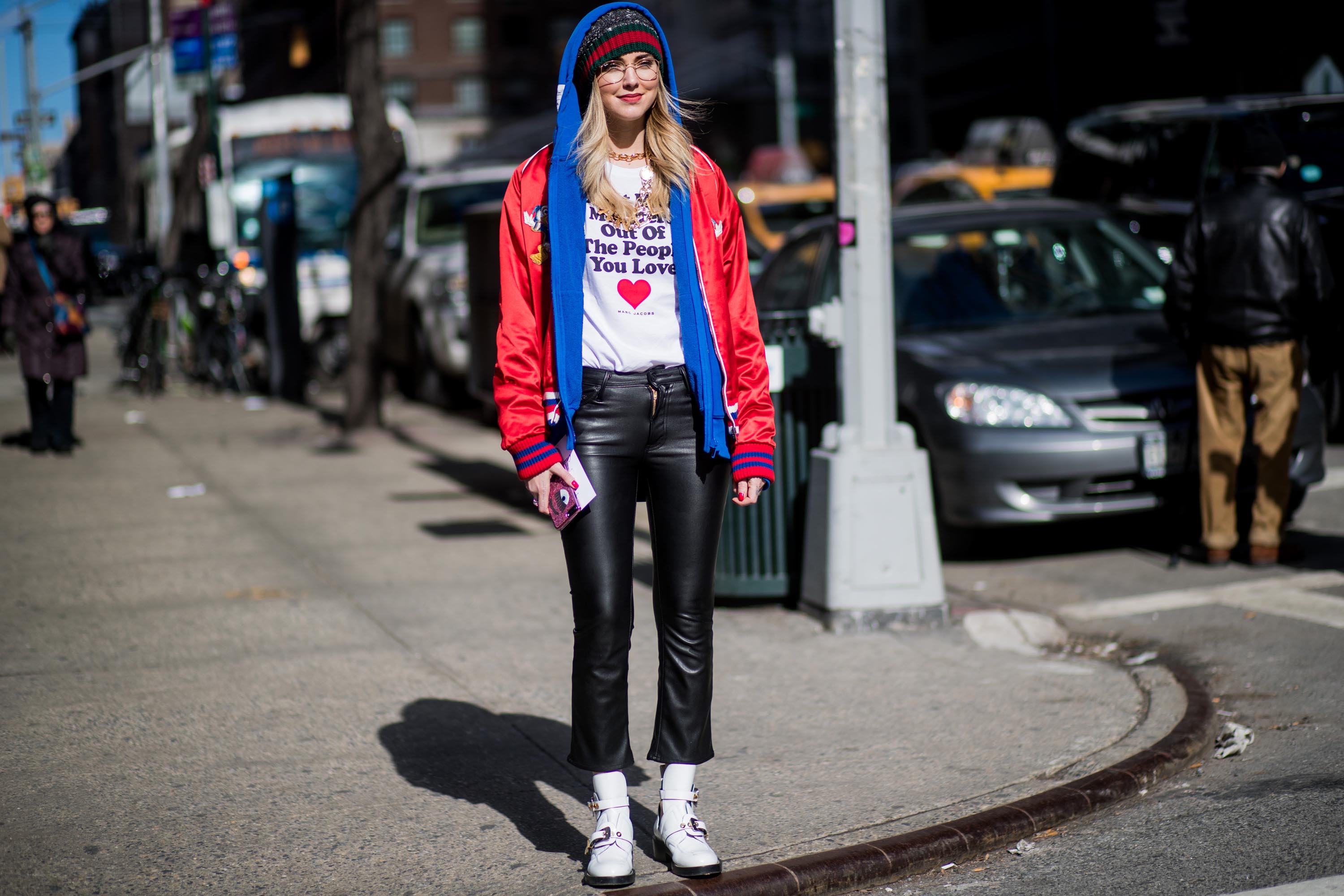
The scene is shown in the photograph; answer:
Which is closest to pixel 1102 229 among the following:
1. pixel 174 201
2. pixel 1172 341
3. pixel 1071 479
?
pixel 1172 341

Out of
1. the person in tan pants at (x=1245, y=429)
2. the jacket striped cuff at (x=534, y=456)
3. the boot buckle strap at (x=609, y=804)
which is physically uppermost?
the jacket striped cuff at (x=534, y=456)

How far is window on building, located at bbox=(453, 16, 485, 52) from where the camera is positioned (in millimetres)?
78625

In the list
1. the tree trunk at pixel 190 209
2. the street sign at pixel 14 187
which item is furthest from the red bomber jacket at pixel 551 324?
the street sign at pixel 14 187

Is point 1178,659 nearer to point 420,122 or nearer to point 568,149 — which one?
point 568,149

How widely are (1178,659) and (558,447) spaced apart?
10.2ft

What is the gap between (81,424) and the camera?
13.3 metres

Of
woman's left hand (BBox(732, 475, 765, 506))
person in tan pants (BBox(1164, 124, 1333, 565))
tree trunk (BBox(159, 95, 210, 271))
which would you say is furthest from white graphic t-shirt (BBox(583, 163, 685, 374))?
→ tree trunk (BBox(159, 95, 210, 271))

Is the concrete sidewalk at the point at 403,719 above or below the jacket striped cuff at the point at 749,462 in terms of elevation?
below

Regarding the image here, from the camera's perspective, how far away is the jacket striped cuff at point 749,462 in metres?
3.54

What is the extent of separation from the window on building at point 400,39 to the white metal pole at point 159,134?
5380cm

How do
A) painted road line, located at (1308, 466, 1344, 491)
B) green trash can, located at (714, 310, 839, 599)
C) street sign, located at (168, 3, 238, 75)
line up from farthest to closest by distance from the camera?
street sign, located at (168, 3, 238, 75), painted road line, located at (1308, 466, 1344, 491), green trash can, located at (714, 310, 839, 599)

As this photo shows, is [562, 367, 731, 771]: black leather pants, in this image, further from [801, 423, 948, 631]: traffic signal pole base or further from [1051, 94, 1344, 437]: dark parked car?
[1051, 94, 1344, 437]: dark parked car

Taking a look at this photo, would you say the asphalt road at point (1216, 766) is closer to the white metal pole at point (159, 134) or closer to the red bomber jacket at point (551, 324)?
the red bomber jacket at point (551, 324)

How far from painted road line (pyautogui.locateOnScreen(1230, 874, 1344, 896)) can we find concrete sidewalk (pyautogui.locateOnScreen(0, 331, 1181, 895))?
0.77 m
